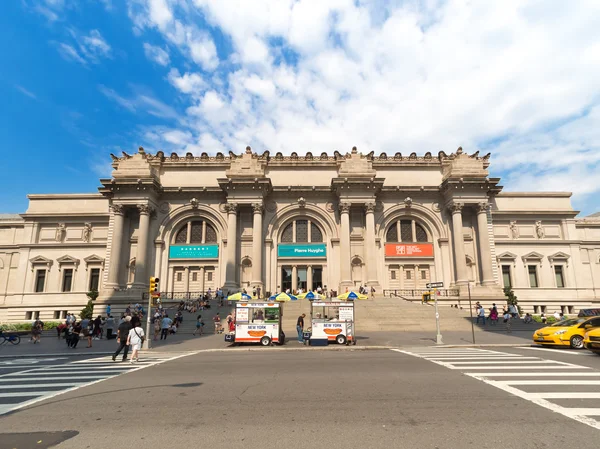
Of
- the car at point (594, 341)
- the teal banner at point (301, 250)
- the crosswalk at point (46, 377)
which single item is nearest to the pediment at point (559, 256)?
the teal banner at point (301, 250)

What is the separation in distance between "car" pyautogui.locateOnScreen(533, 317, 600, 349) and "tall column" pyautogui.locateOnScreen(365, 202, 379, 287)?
1891 cm

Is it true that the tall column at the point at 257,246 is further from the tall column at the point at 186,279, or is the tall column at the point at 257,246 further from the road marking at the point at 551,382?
the road marking at the point at 551,382

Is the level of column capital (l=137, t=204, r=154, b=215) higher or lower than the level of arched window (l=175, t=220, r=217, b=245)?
higher

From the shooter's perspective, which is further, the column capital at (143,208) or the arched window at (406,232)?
the arched window at (406,232)

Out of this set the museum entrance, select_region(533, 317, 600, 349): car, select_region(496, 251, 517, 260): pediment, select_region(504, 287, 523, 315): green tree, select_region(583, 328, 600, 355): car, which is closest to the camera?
select_region(583, 328, 600, 355): car

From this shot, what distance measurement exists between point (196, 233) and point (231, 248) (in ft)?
19.6

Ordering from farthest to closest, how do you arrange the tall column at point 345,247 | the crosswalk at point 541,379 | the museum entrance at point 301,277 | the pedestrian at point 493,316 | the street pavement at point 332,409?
the museum entrance at point 301,277 → the tall column at point 345,247 → the pedestrian at point 493,316 → the crosswalk at point 541,379 → the street pavement at point 332,409

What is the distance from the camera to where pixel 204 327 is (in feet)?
92.4

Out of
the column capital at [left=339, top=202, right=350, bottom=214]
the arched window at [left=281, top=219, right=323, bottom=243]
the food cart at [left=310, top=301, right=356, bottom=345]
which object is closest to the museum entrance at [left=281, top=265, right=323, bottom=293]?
the arched window at [left=281, top=219, right=323, bottom=243]

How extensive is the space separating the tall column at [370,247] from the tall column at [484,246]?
11052mm

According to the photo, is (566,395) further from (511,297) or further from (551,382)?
(511,297)

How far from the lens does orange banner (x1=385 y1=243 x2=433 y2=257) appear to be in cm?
3984

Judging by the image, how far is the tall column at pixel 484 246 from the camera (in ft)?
122

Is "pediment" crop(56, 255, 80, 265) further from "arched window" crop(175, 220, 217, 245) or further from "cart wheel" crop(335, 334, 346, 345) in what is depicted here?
"cart wheel" crop(335, 334, 346, 345)
